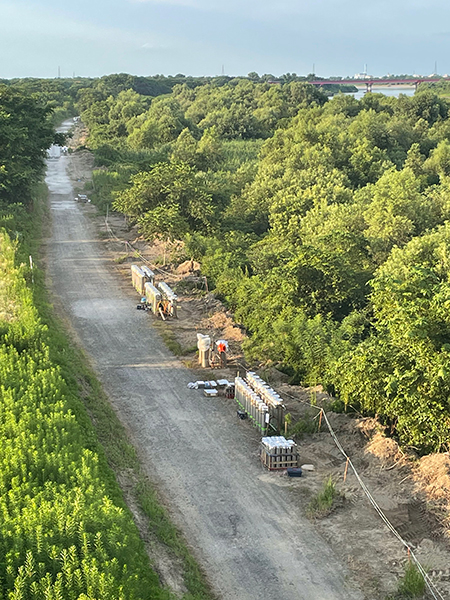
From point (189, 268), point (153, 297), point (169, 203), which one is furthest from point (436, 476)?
point (169, 203)

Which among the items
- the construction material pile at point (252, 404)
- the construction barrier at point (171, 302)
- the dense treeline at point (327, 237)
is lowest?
the construction material pile at point (252, 404)

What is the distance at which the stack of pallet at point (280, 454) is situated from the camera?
16031mm

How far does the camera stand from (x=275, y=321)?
22938mm

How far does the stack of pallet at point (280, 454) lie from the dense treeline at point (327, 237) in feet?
9.19

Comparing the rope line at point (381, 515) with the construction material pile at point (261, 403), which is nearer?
the rope line at point (381, 515)

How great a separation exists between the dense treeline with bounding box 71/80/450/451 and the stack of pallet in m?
2.80

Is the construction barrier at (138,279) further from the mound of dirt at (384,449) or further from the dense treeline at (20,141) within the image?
the mound of dirt at (384,449)

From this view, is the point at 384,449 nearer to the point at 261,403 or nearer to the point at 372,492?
the point at 372,492

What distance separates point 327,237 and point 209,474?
15.7m

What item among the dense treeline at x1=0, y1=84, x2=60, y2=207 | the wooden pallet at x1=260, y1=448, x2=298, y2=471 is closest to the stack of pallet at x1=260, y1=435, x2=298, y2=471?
the wooden pallet at x1=260, y1=448, x2=298, y2=471

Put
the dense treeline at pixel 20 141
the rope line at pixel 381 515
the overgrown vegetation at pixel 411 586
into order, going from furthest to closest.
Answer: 1. the dense treeline at pixel 20 141
2. the rope line at pixel 381 515
3. the overgrown vegetation at pixel 411 586

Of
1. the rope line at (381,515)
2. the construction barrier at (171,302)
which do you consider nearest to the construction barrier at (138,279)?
the construction barrier at (171,302)

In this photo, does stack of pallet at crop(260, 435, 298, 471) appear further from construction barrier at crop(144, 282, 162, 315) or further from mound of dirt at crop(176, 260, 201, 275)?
mound of dirt at crop(176, 260, 201, 275)

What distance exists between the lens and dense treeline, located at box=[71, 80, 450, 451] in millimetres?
17703
